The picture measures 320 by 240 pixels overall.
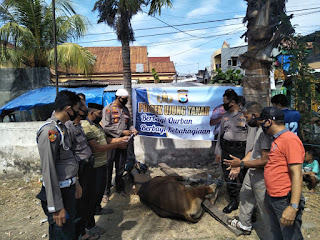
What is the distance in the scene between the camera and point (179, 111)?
5473mm

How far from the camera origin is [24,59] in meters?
11.5

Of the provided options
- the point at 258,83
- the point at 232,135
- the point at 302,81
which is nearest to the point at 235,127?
the point at 232,135

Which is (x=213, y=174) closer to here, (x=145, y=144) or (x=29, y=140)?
(x=145, y=144)

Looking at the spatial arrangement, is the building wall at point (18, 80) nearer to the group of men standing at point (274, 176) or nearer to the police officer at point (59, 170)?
the police officer at point (59, 170)

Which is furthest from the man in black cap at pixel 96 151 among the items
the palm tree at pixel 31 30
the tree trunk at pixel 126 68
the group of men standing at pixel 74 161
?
the palm tree at pixel 31 30

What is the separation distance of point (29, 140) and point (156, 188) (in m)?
3.61

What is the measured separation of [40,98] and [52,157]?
8.92 m

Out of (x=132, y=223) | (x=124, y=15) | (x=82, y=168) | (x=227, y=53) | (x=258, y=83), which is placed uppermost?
(x=227, y=53)

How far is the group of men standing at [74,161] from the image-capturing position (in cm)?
198

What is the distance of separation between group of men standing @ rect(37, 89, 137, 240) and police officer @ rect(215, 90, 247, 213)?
1.59m

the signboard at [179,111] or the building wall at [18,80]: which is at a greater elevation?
the building wall at [18,80]

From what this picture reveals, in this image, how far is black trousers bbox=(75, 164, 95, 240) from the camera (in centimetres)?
290

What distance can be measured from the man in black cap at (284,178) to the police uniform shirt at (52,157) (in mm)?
1878

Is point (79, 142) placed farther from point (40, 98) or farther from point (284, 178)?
point (40, 98)
